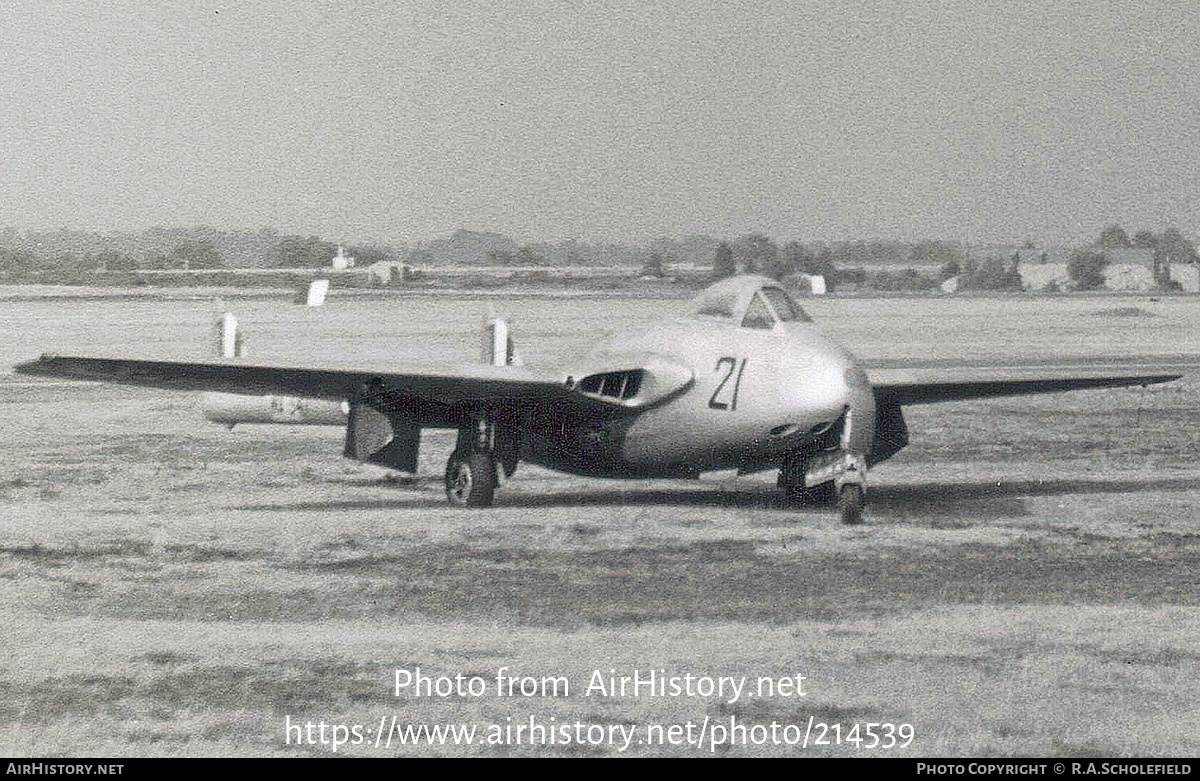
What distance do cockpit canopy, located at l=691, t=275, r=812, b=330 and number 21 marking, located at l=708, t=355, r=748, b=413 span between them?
1.63 ft

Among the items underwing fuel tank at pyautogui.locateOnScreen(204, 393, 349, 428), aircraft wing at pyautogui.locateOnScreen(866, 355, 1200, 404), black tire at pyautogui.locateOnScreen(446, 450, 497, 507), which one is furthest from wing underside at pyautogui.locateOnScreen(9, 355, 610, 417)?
underwing fuel tank at pyautogui.locateOnScreen(204, 393, 349, 428)

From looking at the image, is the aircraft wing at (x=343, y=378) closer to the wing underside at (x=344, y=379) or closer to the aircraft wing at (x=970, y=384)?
the wing underside at (x=344, y=379)

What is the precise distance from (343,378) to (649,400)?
3.30 metres

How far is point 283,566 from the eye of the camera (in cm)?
1588

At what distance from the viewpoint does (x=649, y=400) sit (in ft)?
63.4

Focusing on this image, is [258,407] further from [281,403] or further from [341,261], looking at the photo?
[341,261]

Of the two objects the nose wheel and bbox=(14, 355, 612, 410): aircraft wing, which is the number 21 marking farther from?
bbox=(14, 355, 612, 410): aircraft wing

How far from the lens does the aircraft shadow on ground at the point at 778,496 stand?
20.4 m

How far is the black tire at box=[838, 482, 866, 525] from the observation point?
18.5m

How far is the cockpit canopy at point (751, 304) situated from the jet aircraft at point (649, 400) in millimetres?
18

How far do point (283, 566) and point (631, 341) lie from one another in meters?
5.60

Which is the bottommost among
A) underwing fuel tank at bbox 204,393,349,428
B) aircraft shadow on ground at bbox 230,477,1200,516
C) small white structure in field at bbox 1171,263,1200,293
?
small white structure in field at bbox 1171,263,1200,293
